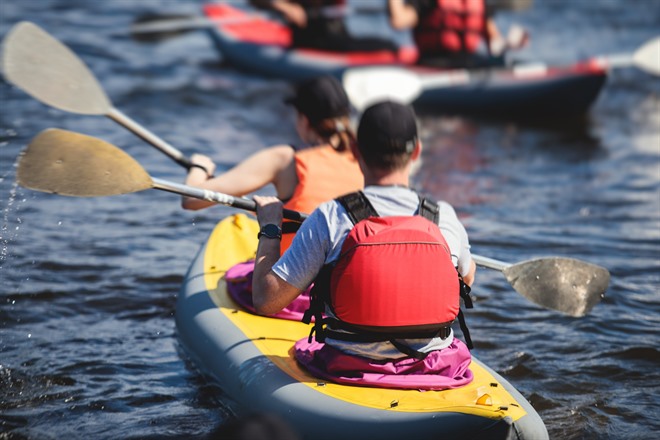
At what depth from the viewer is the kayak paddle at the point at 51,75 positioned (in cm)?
418

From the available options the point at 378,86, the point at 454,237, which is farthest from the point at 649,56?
the point at 454,237

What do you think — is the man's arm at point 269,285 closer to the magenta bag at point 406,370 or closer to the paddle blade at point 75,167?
the magenta bag at point 406,370

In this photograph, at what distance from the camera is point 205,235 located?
626 cm

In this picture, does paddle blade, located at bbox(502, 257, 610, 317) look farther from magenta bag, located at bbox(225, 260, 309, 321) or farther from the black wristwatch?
the black wristwatch

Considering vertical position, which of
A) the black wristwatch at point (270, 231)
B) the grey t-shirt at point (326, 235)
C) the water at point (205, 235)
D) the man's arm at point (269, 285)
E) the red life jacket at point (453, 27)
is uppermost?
the grey t-shirt at point (326, 235)

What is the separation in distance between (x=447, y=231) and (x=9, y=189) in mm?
4274

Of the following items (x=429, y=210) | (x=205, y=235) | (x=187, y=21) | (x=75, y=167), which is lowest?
(x=205, y=235)

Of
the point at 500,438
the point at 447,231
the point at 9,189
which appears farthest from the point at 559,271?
the point at 9,189

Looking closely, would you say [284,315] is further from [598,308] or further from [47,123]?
[47,123]

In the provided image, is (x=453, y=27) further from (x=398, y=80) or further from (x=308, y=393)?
(x=308, y=393)

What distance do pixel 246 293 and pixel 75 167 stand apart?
35.1 inches

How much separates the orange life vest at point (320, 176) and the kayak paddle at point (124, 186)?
218 mm

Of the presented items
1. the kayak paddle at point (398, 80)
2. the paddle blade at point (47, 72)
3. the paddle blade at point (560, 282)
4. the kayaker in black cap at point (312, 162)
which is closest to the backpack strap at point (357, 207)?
the kayaker in black cap at point (312, 162)

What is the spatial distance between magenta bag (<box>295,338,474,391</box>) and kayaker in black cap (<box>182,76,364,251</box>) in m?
0.77
